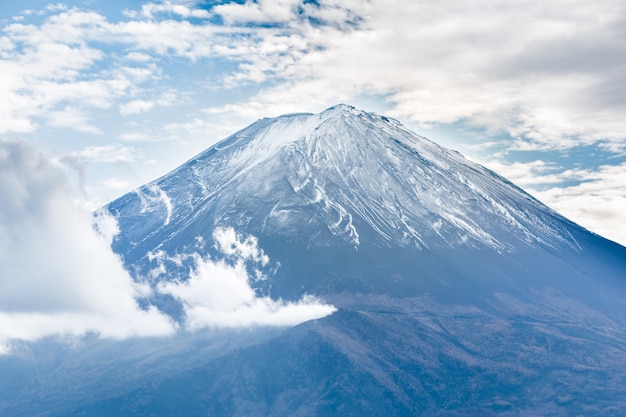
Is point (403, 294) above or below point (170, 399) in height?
above

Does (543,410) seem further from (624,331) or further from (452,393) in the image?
(624,331)

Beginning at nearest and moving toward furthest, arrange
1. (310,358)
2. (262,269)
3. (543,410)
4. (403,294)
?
(543,410) < (310,358) < (403,294) < (262,269)

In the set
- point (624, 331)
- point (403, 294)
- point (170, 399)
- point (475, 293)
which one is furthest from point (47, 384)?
point (624, 331)

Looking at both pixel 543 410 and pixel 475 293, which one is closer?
pixel 543 410

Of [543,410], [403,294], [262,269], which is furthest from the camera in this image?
[262,269]

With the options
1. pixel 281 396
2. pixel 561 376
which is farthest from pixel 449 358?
pixel 281 396

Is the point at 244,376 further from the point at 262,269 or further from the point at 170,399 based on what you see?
the point at 262,269

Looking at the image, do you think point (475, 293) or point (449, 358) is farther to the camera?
point (475, 293)

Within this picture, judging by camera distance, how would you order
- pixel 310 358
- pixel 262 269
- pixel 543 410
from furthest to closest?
1. pixel 262 269
2. pixel 310 358
3. pixel 543 410

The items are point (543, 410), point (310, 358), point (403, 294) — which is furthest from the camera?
point (403, 294)
